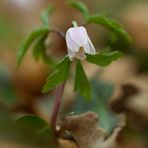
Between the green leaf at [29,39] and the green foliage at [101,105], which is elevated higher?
the green leaf at [29,39]

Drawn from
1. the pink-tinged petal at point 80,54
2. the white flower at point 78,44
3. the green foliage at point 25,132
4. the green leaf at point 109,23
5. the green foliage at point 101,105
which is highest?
the green leaf at point 109,23

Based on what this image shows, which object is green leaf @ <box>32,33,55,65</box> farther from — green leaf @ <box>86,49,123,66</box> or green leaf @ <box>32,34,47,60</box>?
green leaf @ <box>86,49,123,66</box>

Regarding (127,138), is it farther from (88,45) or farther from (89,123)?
(88,45)

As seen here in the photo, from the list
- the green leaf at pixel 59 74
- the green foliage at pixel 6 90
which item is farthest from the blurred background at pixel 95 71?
the green leaf at pixel 59 74

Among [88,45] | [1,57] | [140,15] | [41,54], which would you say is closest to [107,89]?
[41,54]

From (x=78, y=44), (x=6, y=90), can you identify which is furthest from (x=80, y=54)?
(x=6, y=90)

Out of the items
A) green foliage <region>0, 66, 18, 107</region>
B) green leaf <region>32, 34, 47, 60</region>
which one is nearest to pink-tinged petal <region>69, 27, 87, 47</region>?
green leaf <region>32, 34, 47, 60</region>

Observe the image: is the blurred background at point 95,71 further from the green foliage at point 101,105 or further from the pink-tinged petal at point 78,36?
the pink-tinged petal at point 78,36
